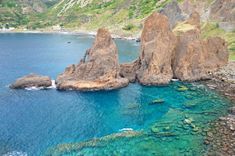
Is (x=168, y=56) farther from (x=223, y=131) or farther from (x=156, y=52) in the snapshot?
(x=223, y=131)

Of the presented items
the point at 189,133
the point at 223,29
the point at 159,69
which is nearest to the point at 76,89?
the point at 159,69

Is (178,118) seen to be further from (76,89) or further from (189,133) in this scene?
(76,89)

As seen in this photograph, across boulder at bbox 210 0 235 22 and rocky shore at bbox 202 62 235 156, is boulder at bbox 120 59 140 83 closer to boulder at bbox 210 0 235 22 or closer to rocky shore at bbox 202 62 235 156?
rocky shore at bbox 202 62 235 156

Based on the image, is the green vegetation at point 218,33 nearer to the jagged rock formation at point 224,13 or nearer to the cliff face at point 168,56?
the jagged rock formation at point 224,13

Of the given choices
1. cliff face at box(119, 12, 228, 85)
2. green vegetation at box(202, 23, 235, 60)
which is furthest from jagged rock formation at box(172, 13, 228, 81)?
green vegetation at box(202, 23, 235, 60)

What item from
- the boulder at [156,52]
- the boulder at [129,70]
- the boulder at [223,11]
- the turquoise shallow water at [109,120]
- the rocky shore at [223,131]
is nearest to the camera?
the rocky shore at [223,131]

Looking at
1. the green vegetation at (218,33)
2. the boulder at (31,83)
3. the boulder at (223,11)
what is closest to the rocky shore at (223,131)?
the green vegetation at (218,33)
